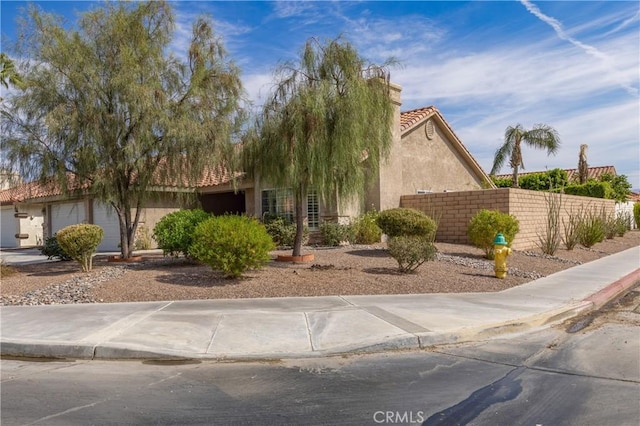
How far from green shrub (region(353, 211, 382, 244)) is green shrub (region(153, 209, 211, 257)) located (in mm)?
6008

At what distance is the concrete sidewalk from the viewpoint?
21.5ft

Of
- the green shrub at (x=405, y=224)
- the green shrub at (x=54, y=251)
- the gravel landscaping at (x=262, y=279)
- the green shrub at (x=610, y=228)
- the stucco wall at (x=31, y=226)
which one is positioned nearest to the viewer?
the gravel landscaping at (x=262, y=279)

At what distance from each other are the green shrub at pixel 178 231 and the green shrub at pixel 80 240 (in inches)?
63.0

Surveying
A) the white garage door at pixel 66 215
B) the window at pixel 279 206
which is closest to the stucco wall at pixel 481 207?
the window at pixel 279 206

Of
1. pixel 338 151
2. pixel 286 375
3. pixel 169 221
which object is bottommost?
pixel 286 375

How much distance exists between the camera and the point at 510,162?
29.2 m

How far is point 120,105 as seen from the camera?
1345cm

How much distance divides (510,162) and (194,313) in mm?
25002

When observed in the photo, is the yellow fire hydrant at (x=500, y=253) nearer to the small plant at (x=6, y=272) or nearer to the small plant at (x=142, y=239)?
the small plant at (x=6, y=272)

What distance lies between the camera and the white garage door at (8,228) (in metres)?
29.8

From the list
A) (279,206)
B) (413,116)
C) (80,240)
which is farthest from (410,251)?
(413,116)

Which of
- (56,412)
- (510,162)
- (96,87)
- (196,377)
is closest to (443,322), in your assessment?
(196,377)

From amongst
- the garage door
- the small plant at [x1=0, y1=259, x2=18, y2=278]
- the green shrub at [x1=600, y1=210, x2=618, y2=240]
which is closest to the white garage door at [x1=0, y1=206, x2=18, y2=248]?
the garage door

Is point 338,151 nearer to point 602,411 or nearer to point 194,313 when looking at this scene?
point 194,313
